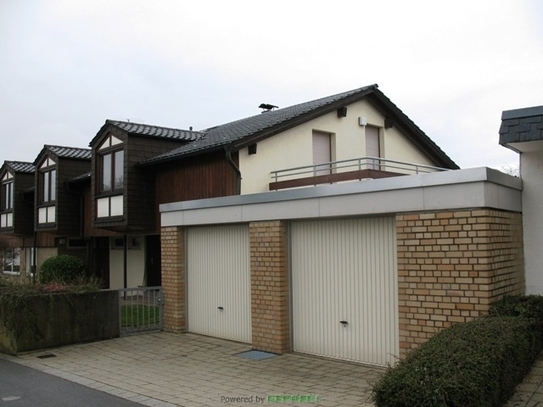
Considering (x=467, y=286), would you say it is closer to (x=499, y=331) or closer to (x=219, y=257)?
(x=499, y=331)

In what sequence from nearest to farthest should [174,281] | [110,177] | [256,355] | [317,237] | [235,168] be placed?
[317,237], [256,355], [174,281], [235,168], [110,177]

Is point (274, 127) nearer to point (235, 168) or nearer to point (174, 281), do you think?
point (235, 168)

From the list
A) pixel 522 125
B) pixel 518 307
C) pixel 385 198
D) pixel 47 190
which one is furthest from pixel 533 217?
pixel 47 190

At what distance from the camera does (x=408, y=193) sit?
7691 millimetres

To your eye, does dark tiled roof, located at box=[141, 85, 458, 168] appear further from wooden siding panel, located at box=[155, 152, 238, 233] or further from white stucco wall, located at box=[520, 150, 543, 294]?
white stucco wall, located at box=[520, 150, 543, 294]

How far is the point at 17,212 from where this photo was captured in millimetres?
26531

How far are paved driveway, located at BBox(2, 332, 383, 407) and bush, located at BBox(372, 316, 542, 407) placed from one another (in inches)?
35.8

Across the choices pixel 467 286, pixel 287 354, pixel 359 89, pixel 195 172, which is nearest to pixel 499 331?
pixel 467 286

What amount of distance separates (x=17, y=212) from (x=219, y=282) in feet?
62.9

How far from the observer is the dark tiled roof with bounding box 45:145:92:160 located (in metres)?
22.6

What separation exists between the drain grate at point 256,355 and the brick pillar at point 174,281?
2692mm

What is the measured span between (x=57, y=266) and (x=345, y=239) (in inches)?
589

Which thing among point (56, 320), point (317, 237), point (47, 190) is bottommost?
point (56, 320)

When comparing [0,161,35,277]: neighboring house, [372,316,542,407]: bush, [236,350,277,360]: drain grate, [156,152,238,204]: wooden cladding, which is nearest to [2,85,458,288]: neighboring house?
[156,152,238,204]: wooden cladding
